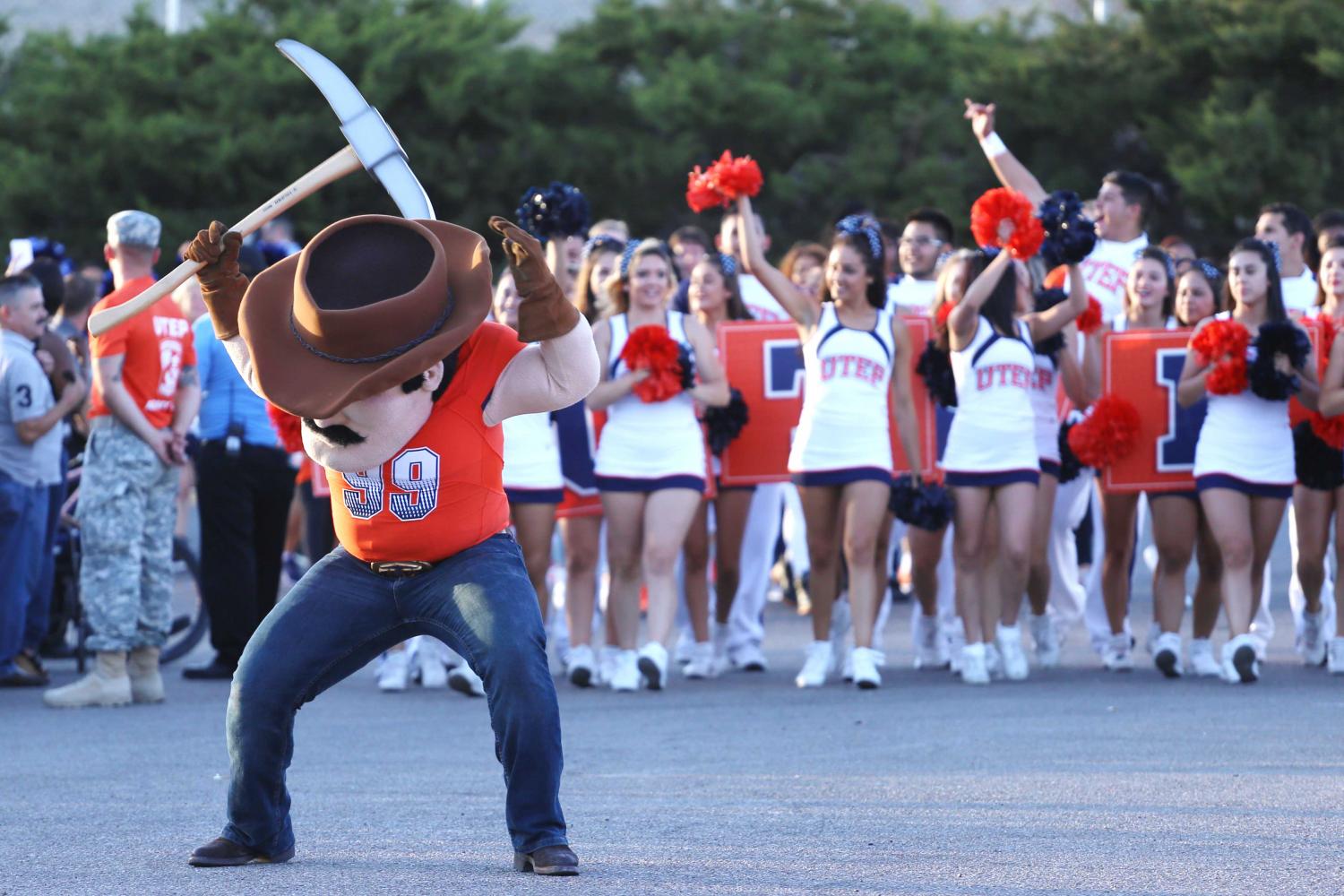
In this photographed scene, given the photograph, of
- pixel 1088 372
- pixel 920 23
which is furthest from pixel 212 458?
pixel 920 23

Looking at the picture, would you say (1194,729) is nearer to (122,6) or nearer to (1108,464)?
(1108,464)

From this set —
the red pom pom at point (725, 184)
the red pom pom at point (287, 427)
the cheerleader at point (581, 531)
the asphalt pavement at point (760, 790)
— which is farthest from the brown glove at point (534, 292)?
the cheerleader at point (581, 531)

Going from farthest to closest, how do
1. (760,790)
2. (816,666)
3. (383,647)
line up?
(816,666)
(760,790)
(383,647)

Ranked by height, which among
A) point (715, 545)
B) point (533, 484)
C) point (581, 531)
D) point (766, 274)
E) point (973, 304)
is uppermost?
point (766, 274)

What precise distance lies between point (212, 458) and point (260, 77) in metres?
14.8

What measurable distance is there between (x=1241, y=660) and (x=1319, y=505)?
3.60 ft

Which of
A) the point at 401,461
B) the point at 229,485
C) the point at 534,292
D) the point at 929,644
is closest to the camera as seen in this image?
the point at 534,292

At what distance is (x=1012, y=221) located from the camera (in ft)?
32.0

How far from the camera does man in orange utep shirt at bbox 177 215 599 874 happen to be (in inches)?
206

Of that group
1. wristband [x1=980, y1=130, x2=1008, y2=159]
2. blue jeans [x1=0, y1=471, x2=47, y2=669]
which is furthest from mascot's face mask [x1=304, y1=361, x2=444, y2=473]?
wristband [x1=980, y1=130, x2=1008, y2=159]

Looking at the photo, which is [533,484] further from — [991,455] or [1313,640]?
[1313,640]

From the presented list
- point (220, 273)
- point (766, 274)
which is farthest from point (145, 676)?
point (220, 273)

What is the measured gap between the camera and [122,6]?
30406 mm

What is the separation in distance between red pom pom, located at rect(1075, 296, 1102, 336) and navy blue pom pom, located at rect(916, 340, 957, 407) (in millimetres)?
775
